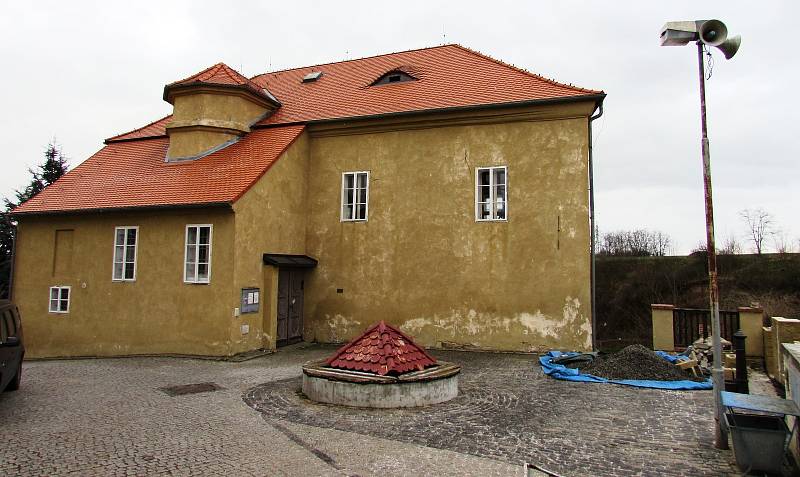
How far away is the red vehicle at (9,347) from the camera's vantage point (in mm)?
8484

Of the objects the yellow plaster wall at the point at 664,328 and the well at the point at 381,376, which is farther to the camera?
the yellow plaster wall at the point at 664,328

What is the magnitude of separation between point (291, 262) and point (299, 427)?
850cm

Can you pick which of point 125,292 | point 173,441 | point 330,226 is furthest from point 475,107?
point 173,441

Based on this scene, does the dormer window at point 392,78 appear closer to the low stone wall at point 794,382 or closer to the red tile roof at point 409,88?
the red tile roof at point 409,88

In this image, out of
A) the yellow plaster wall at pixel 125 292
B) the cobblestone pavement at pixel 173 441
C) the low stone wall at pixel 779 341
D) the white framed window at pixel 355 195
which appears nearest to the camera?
the cobblestone pavement at pixel 173 441

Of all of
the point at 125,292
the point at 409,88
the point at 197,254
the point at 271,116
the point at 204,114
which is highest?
the point at 409,88

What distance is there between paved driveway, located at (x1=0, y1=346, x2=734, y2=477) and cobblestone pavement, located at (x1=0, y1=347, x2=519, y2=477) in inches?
0.9

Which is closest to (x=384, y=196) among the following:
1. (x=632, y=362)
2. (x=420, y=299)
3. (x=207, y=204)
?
(x=420, y=299)

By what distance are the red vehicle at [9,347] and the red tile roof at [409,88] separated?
401 inches

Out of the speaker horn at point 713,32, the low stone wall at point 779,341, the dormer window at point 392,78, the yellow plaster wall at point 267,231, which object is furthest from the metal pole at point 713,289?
the dormer window at point 392,78

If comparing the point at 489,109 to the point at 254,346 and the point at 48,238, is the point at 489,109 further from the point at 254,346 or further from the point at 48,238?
the point at 48,238

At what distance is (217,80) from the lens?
1720cm

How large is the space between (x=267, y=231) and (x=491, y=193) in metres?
6.54

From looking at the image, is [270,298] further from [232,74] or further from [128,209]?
[232,74]
